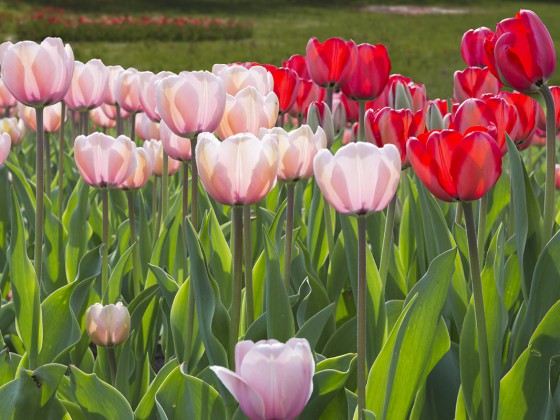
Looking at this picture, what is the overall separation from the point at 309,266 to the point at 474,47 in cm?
69

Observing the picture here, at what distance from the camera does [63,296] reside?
1.63 meters

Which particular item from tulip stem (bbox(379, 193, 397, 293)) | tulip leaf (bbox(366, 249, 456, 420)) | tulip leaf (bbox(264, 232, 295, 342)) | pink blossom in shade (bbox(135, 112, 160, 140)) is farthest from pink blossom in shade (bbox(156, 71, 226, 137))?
pink blossom in shade (bbox(135, 112, 160, 140))

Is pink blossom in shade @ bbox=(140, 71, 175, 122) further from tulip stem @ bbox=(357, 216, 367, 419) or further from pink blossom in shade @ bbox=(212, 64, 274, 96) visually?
tulip stem @ bbox=(357, 216, 367, 419)

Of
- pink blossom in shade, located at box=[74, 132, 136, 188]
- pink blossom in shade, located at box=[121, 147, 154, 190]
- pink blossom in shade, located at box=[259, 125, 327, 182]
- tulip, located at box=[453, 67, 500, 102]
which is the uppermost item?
tulip, located at box=[453, 67, 500, 102]

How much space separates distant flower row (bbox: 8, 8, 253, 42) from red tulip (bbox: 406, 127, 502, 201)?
46.4 feet

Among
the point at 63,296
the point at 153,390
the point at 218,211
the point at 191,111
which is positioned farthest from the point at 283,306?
the point at 218,211

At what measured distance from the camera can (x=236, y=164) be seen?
3.90 ft

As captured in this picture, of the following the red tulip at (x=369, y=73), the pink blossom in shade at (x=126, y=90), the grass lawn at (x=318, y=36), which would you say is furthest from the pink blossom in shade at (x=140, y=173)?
the grass lawn at (x=318, y=36)

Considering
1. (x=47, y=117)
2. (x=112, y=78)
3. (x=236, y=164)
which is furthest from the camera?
(x=47, y=117)

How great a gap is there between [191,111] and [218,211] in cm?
89

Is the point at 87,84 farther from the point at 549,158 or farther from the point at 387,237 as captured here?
the point at 549,158

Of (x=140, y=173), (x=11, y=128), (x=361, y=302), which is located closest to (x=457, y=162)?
(x=361, y=302)

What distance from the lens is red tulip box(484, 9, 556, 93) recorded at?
4.46 ft

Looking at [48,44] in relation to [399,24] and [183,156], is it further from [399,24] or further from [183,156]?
[399,24]
